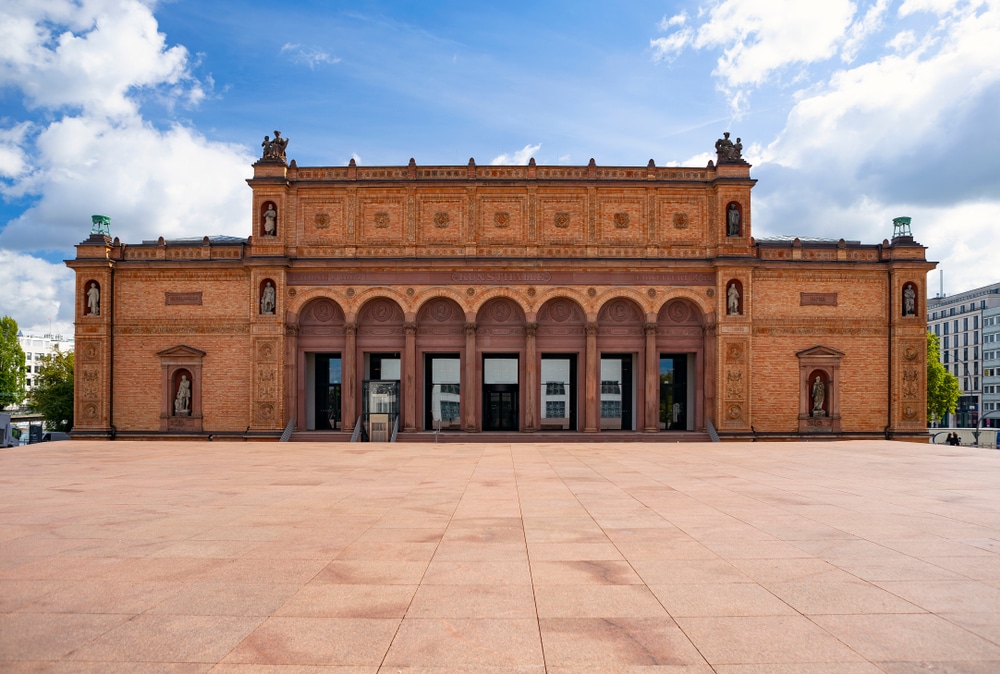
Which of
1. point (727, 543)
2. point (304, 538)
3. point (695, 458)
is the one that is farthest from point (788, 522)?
point (695, 458)

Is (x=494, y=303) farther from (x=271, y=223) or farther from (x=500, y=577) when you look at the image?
(x=500, y=577)

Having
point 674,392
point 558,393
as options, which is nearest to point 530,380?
point 558,393

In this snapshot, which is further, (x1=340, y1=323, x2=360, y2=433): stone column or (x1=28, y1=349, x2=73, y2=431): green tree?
(x1=28, y1=349, x2=73, y2=431): green tree

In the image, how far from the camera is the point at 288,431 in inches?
1591

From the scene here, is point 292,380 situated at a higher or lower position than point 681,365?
lower

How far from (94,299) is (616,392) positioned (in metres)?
35.4

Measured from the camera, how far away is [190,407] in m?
42.0

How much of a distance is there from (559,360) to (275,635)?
37062 mm

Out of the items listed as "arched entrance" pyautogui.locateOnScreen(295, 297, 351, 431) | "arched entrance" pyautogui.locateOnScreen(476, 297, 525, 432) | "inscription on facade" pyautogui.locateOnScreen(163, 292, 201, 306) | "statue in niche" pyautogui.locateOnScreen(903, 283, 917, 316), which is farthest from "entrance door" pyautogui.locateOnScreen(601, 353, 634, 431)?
"inscription on facade" pyautogui.locateOnScreen(163, 292, 201, 306)

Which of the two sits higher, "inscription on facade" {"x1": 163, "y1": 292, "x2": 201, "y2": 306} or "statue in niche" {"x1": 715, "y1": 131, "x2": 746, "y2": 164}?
"statue in niche" {"x1": 715, "y1": 131, "x2": 746, "y2": 164}

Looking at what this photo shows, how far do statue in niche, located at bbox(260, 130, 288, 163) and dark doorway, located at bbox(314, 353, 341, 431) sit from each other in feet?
44.2

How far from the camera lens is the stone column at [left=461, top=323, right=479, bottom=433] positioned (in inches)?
1614

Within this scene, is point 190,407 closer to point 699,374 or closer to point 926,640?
point 699,374

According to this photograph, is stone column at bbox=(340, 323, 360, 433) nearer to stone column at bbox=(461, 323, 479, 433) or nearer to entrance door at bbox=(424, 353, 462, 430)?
entrance door at bbox=(424, 353, 462, 430)
